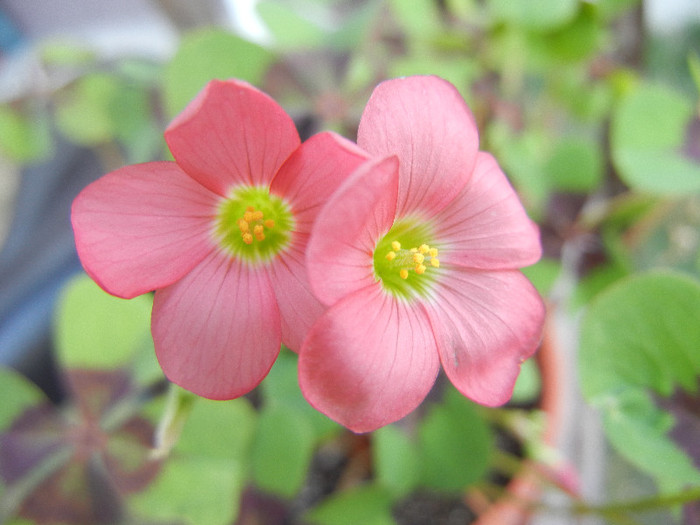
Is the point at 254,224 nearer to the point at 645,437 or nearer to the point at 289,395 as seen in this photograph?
the point at 289,395

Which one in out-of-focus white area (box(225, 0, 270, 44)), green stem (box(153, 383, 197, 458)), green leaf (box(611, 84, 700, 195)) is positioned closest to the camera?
green stem (box(153, 383, 197, 458))

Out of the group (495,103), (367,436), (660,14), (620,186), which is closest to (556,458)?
(367,436)

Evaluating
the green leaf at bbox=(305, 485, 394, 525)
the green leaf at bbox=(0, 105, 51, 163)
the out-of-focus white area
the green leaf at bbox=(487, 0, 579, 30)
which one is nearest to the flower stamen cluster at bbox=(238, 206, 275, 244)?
the green leaf at bbox=(305, 485, 394, 525)

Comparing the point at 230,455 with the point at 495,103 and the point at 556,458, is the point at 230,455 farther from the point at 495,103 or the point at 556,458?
the point at 495,103

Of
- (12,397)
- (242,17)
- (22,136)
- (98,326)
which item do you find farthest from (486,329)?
(242,17)

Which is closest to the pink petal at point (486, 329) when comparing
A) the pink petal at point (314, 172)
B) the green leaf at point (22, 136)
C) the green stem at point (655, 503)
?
the pink petal at point (314, 172)

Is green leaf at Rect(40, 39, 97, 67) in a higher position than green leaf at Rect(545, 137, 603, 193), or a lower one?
higher

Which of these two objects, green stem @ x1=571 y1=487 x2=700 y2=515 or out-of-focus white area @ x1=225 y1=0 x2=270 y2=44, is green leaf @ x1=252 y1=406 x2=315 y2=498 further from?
out-of-focus white area @ x1=225 y1=0 x2=270 y2=44
